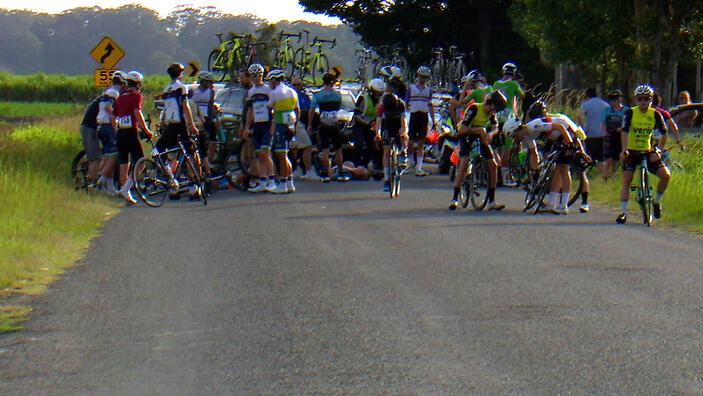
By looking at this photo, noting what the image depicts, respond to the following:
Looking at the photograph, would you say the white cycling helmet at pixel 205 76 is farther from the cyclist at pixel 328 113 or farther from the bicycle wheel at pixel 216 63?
the bicycle wheel at pixel 216 63

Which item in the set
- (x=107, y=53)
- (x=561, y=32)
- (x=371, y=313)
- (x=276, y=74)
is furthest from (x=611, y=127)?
(x=371, y=313)

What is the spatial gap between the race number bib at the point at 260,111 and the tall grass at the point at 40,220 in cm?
254

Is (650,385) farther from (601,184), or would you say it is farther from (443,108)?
(443,108)

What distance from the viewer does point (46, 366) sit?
7.54 meters

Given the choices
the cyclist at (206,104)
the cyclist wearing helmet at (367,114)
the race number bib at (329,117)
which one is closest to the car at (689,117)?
the cyclist wearing helmet at (367,114)

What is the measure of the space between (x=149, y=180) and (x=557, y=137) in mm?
5819

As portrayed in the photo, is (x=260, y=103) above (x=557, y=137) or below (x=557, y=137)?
above

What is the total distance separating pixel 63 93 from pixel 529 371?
93.2m

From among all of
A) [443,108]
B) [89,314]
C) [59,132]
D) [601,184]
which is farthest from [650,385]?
[59,132]

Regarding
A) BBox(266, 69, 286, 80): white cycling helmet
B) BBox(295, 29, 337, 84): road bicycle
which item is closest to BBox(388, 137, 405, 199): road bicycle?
BBox(266, 69, 286, 80): white cycling helmet

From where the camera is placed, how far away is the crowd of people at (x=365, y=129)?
54.9 feet

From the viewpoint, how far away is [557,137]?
1689cm

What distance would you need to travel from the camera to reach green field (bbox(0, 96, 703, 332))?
447 inches

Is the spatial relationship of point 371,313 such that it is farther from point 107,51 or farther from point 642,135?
point 107,51
